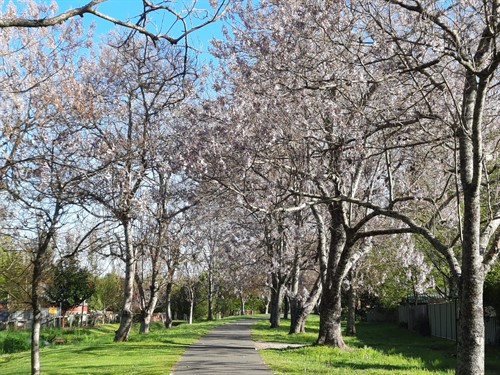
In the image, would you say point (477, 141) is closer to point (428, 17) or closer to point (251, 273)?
point (428, 17)

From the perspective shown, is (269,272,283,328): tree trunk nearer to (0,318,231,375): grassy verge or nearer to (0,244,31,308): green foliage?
(0,318,231,375): grassy verge

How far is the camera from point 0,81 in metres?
8.87

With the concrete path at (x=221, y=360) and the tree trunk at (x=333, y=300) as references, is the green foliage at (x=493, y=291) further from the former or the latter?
→ the concrete path at (x=221, y=360)

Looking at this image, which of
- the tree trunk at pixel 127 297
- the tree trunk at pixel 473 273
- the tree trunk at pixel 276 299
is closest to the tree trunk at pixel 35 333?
the tree trunk at pixel 473 273

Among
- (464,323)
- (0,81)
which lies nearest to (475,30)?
(464,323)

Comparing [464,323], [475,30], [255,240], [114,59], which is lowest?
[464,323]

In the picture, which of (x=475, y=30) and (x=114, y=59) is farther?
(x=114, y=59)

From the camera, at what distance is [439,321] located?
28656 millimetres

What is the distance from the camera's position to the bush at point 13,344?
1054 inches

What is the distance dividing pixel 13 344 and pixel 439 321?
64.2 feet

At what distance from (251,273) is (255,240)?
24.1 ft

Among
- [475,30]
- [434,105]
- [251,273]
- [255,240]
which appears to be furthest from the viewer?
[251,273]

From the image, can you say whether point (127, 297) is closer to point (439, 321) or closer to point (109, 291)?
point (439, 321)

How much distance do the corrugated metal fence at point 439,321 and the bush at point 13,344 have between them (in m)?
18.7
